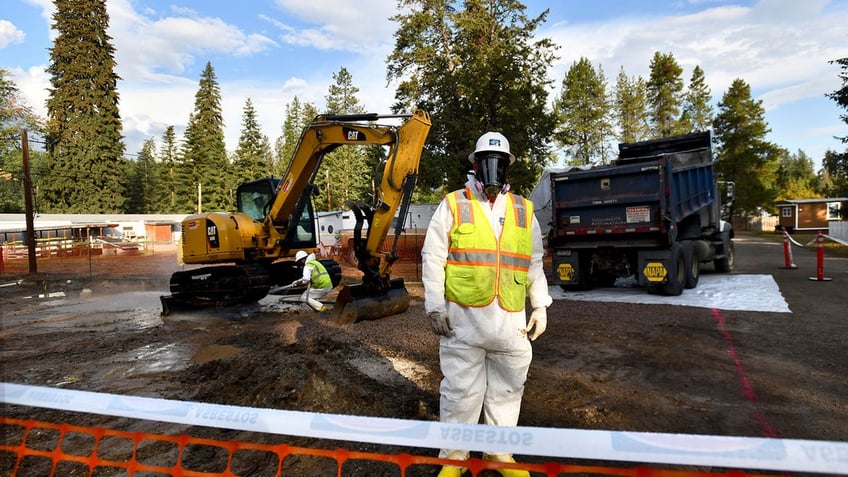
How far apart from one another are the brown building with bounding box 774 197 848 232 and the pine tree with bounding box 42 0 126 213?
199ft

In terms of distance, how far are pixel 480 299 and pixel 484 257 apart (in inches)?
9.9

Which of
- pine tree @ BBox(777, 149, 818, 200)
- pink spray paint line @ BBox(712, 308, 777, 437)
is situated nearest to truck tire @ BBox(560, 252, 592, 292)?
pink spray paint line @ BBox(712, 308, 777, 437)

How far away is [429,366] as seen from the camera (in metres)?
5.19

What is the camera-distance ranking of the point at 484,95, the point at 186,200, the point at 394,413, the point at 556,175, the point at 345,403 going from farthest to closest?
the point at 186,200
the point at 484,95
the point at 556,175
the point at 345,403
the point at 394,413

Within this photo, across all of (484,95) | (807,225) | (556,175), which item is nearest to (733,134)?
(807,225)

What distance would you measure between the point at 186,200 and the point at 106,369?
57158 millimetres

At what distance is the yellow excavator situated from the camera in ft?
24.8

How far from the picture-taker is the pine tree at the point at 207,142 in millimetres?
54000

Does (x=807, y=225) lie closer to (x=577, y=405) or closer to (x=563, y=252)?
(x=563, y=252)

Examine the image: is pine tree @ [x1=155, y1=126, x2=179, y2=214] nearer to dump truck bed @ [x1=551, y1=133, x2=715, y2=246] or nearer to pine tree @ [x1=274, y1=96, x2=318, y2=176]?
pine tree @ [x1=274, y1=96, x2=318, y2=176]

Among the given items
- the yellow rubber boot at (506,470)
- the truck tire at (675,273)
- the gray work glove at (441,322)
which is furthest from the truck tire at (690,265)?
the gray work glove at (441,322)

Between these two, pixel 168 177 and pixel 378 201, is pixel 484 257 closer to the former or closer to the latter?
pixel 378 201

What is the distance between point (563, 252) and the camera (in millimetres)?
9984

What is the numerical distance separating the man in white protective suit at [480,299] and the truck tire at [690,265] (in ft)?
26.2
